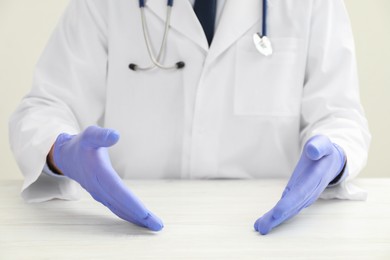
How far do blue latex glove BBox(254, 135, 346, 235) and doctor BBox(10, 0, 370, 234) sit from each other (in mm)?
283

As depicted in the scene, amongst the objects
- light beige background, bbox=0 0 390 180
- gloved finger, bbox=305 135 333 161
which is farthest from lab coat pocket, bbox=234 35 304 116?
light beige background, bbox=0 0 390 180

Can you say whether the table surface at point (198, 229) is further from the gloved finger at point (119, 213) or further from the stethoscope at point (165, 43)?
the stethoscope at point (165, 43)

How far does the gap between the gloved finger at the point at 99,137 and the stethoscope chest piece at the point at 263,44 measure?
0.49 meters

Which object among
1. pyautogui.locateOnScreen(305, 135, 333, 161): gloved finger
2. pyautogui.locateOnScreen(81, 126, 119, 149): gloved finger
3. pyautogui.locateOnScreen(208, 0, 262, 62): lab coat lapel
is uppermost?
Result: pyautogui.locateOnScreen(208, 0, 262, 62): lab coat lapel

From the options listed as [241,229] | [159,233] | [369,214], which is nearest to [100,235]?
[159,233]

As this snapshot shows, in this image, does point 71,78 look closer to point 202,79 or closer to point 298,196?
point 202,79

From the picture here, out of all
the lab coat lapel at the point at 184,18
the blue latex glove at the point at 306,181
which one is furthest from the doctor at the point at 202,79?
the blue latex glove at the point at 306,181

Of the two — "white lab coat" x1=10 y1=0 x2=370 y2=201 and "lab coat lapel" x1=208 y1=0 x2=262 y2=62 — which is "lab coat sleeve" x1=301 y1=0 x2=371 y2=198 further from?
"lab coat lapel" x1=208 y1=0 x2=262 y2=62

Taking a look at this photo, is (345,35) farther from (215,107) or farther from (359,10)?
(359,10)

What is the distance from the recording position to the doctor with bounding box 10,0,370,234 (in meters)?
1.28

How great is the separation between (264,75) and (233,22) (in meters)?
0.12

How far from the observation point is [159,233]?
33.9 inches

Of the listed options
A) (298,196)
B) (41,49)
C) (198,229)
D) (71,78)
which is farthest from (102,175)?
(41,49)

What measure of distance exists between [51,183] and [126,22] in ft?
1.28
